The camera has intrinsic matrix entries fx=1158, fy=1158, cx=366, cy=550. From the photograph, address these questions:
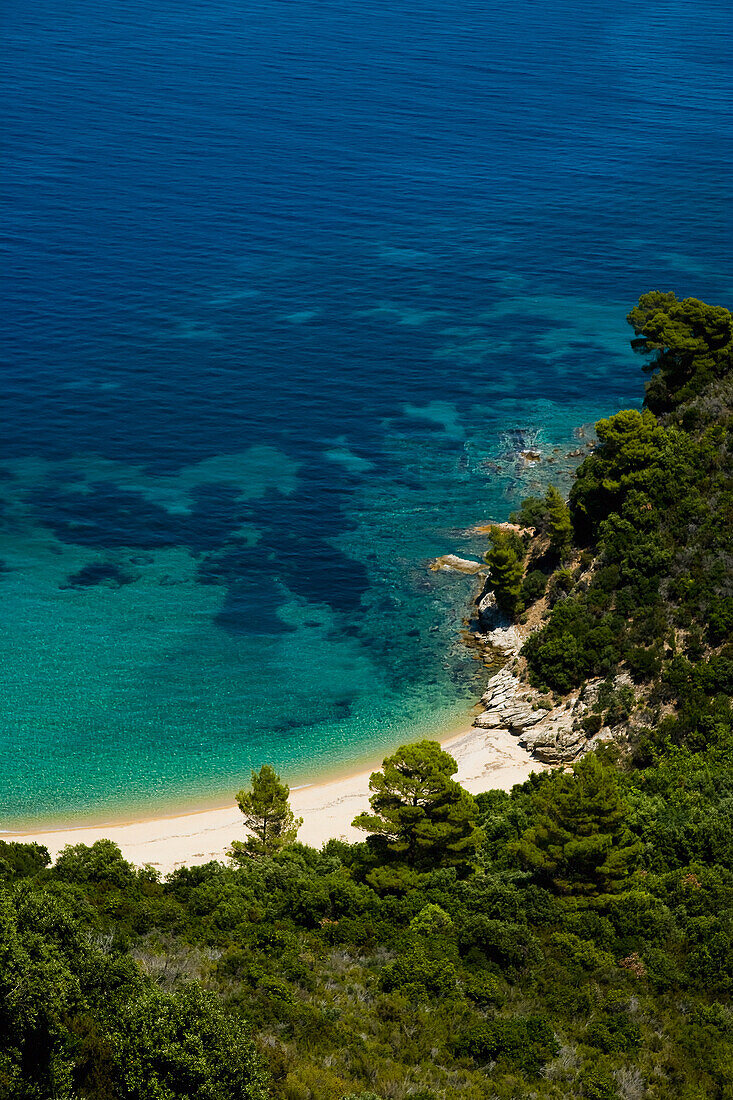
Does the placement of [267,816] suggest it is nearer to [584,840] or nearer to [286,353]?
A: [584,840]

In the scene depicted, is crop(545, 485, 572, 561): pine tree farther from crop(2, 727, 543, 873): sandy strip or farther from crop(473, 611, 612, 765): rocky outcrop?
crop(2, 727, 543, 873): sandy strip

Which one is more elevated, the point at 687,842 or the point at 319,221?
the point at 319,221

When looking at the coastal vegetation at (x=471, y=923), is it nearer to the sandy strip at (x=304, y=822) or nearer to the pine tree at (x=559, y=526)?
the sandy strip at (x=304, y=822)

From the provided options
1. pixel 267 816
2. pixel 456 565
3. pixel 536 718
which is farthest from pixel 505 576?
pixel 267 816

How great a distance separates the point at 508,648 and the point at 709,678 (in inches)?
504

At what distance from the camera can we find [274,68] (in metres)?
174

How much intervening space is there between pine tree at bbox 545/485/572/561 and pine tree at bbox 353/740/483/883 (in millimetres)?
24316

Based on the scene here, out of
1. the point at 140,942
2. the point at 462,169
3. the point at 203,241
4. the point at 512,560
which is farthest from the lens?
the point at 462,169


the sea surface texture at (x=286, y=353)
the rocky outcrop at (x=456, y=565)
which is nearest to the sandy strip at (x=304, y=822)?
the sea surface texture at (x=286, y=353)

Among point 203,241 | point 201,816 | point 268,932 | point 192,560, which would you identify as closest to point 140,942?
point 268,932

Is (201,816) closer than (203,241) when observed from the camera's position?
Yes

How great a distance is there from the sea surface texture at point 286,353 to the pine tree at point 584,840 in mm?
16907

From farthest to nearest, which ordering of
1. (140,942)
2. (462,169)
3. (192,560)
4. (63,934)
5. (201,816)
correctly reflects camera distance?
(462,169)
(192,560)
(201,816)
(140,942)
(63,934)

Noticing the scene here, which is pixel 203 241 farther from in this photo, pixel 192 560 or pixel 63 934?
pixel 63 934
